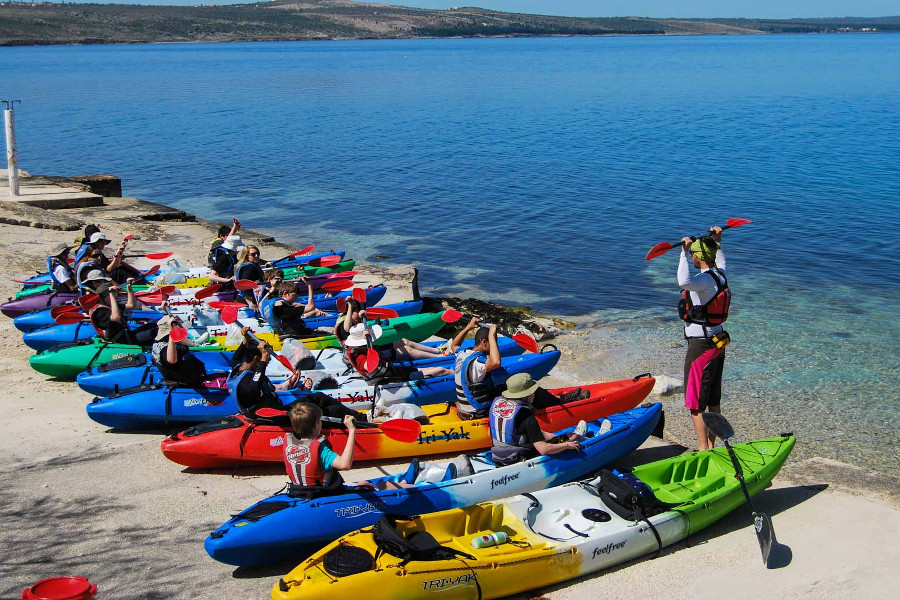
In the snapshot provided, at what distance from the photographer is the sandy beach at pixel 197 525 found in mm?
7016

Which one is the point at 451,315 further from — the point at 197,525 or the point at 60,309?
the point at 60,309

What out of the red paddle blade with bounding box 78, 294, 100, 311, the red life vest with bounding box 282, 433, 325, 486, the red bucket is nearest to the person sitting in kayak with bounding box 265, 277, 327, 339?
the red paddle blade with bounding box 78, 294, 100, 311

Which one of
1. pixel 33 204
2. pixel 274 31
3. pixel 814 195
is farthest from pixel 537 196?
pixel 274 31

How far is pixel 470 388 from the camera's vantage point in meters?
9.28

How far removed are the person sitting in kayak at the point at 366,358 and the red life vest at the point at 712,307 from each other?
3.48m

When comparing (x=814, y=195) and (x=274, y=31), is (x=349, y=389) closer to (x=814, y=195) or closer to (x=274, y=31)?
(x=814, y=195)

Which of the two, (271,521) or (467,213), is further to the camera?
(467,213)

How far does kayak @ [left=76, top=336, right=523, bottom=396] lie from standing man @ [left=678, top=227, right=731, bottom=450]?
430cm

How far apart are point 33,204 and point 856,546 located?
68.4 feet

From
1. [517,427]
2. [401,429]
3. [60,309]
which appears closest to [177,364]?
[401,429]

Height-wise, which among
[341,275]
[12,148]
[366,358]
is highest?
[12,148]

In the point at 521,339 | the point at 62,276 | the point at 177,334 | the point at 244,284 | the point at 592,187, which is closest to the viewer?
the point at 177,334

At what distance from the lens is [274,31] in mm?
177875

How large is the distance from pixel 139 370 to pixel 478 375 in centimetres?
413
